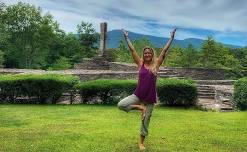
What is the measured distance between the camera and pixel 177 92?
17016mm

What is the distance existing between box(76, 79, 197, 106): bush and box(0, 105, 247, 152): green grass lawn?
1.64 metres

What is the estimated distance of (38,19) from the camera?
2031 inches

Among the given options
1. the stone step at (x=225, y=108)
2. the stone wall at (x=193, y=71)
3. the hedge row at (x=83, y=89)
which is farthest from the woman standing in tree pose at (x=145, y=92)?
the stone wall at (x=193, y=71)

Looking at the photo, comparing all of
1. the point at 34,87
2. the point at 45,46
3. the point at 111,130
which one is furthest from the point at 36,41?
the point at 111,130

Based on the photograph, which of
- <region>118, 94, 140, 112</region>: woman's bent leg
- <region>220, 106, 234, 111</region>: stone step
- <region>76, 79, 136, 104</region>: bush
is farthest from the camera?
<region>76, 79, 136, 104</region>: bush

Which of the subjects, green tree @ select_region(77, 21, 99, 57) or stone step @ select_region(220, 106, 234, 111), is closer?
stone step @ select_region(220, 106, 234, 111)

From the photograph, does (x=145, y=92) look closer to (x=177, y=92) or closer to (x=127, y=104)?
(x=127, y=104)

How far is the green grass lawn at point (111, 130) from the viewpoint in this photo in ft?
29.9

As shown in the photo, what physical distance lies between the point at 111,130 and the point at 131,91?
263 inches

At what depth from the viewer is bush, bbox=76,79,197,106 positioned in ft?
55.6

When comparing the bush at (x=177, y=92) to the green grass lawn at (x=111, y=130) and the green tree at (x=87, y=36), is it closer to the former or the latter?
the green grass lawn at (x=111, y=130)

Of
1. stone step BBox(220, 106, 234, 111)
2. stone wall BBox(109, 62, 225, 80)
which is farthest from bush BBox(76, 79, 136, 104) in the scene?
stone wall BBox(109, 62, 225, 80)

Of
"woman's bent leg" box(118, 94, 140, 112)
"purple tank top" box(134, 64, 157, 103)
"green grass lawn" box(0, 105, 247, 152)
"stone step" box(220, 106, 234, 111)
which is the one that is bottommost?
"stone step" box(220, 106, 234, 111)

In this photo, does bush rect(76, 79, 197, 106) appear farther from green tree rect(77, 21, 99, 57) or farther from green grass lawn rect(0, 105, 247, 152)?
green tree rect(77, 21, 99, 57)
